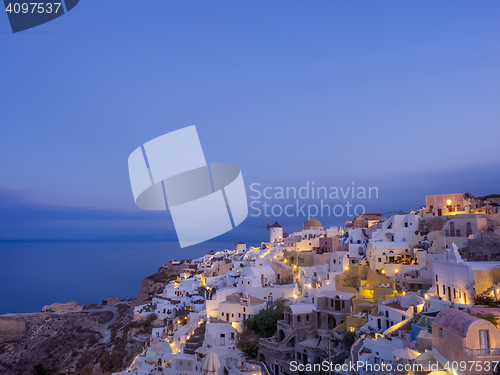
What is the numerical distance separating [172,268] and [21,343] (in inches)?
742

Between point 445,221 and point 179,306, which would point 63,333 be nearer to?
point 179,306

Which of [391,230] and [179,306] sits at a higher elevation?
[391,230]

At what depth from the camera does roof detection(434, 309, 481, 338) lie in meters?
7.76

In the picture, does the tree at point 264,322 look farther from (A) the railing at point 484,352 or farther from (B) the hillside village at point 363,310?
(A) the railing at point 484,352

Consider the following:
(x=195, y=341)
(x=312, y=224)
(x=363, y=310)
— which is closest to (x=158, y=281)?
(x=312, y=224)

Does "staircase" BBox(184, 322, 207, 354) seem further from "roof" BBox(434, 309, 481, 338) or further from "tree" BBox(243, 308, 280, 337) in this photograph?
"roof" BBox(434, 309, 481, 338)

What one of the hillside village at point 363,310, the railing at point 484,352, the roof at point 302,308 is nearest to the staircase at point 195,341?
the hillside village at point 363,310

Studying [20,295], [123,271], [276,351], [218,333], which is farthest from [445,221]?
[123,271]

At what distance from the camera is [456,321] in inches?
323

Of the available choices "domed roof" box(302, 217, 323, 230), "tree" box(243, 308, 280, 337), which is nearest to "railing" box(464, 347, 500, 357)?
"tree" box(243, 308, 280, 337)

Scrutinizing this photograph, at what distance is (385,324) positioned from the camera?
47.3 feet

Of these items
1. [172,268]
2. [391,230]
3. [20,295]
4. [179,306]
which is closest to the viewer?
[391,230]

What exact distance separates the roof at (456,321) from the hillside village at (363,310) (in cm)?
3

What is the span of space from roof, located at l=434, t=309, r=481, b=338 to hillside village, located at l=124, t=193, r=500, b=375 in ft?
0.09
